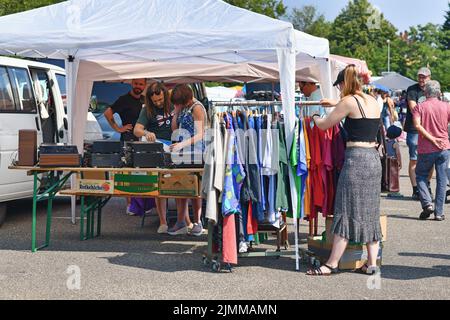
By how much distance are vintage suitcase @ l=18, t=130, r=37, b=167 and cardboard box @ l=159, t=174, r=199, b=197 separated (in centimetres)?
142

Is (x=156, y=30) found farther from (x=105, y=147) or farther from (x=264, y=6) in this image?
(x=264, y=6)

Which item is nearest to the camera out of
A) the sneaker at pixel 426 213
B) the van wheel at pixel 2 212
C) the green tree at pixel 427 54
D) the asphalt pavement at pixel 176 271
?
the asphalt pavement at pixel 176 271

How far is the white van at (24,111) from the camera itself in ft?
30.7

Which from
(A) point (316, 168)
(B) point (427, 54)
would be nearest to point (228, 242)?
(A) point (316, 168)

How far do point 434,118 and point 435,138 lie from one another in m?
0.27

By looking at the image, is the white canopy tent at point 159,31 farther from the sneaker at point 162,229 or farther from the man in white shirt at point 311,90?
the sneaker at point 162,229

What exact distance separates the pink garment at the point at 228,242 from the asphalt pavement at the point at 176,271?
17 cm

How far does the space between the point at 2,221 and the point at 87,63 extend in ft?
7.86

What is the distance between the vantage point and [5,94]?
948 cm

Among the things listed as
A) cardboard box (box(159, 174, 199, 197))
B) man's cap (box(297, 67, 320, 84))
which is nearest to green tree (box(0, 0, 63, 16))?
man's cap (box(297, 67, 320, 84))

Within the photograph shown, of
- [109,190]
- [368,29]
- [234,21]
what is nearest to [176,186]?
[109,190]

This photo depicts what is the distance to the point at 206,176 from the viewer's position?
280 inches

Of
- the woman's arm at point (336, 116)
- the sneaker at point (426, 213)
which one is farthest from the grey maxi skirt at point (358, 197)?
the sneaker at point (426, 213)

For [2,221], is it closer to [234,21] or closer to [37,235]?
[37,235]
